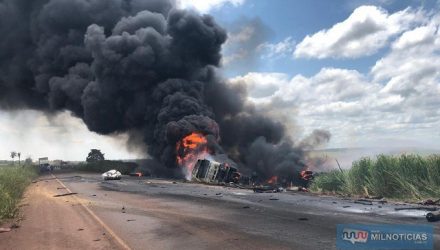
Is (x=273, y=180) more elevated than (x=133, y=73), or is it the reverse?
(x=133, y=73)

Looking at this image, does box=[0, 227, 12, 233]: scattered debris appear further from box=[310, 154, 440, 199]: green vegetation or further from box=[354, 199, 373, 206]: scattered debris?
box=[310, 154, 440, 199]: green vegetation

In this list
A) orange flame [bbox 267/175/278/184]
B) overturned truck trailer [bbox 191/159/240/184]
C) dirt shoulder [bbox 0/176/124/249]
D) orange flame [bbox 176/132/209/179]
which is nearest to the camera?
dirt shoulder [bbox 0/176/124/249]

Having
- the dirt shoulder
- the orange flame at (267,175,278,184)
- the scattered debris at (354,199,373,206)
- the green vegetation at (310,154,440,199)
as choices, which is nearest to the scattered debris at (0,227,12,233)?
the dirt shoulder

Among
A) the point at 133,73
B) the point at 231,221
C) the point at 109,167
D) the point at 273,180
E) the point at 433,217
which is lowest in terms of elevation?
the point at 231,221

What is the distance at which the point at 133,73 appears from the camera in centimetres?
5447

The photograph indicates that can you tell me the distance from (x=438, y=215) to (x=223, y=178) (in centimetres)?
2445

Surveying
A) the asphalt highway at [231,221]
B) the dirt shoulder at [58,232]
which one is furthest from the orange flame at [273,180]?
the dirt shoulder at [58,232]

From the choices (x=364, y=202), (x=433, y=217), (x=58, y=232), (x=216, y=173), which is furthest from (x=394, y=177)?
(x=216, y=173)

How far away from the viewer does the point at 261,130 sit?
5953 cm

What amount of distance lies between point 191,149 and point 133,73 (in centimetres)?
1537

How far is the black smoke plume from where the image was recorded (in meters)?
49.4

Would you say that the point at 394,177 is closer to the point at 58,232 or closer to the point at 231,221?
the point at 231,221

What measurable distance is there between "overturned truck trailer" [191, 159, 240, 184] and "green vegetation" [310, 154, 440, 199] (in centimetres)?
1241

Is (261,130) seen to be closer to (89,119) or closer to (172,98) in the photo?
(172,98)
